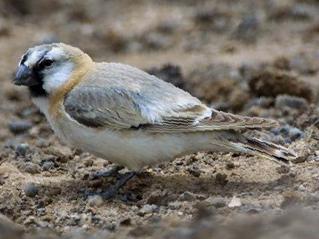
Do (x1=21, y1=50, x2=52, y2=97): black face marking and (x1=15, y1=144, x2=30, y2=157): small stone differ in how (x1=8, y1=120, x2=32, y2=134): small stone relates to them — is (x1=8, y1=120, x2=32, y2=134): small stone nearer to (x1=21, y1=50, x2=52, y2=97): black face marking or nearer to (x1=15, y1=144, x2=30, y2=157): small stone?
(x1=15, y1=144, x2=30, y2=157): small stone

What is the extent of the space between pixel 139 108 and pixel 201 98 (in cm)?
323

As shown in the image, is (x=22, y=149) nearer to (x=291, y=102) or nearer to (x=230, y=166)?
(x=230, y=166)

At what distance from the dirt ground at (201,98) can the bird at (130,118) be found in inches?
13.0

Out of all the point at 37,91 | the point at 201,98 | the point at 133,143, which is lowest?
the point at 201,98

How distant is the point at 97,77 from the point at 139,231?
2124 mm

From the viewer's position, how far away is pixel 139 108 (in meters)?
8.19

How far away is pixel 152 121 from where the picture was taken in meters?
8.13

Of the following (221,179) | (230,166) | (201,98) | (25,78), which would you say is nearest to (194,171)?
(230,166)

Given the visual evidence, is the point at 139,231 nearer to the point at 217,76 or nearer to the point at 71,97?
the point at 71,97

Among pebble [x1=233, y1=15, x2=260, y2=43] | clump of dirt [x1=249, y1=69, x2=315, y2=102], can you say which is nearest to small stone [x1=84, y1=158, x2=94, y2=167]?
clump of dirt [x1=249, y1=69, x2=315, y2=102]

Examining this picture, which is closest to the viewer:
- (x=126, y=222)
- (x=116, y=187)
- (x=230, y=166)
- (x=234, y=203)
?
(x=126, y=222)

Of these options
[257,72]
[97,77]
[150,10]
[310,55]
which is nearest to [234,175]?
[97,77]

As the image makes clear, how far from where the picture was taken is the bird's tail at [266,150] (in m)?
A: 8.09

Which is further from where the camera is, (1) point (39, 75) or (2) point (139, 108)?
(1) point (39, 75)
